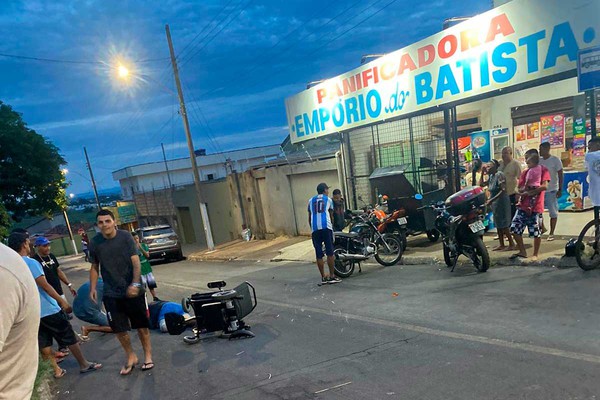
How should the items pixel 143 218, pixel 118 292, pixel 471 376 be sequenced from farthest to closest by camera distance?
pixel 143 218
pixel 118 292
pixel 471 376

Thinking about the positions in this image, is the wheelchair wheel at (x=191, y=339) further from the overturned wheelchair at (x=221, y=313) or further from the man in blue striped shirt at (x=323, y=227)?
the man in blue striped shirt at (x=323, y=227)

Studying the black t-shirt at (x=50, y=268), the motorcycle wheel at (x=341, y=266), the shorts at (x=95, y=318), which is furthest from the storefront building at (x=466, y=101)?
the black t-shirt at (x=50, y=268)

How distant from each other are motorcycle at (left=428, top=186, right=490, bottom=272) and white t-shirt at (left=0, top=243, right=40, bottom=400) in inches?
240

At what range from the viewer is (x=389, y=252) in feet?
26.9

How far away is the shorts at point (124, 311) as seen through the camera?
4.34 meters

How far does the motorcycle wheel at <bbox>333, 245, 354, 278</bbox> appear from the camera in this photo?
7.54 meters

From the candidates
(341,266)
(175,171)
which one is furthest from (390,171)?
(175,171)

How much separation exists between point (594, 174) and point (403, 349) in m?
4.15

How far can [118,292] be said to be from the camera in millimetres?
4301

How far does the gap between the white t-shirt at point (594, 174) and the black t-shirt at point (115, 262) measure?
20.7ft

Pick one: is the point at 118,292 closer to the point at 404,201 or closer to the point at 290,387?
the point at 290,387

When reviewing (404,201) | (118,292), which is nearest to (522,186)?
(404,201)

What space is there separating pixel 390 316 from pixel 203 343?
243 centimetres

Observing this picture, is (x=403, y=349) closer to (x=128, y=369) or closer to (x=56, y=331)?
(x=128, y=369)
